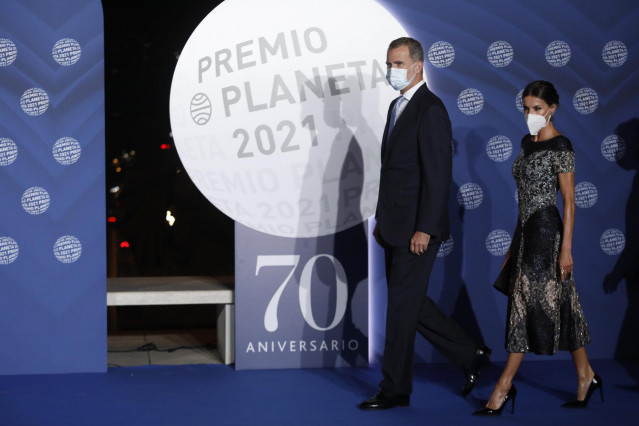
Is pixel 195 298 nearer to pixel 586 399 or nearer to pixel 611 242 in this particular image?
pixel 586 399

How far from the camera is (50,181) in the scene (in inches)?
181

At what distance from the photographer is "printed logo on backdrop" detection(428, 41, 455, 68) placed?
4.86 meters

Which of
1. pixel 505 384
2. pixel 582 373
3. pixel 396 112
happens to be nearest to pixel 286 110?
pixel 396 112

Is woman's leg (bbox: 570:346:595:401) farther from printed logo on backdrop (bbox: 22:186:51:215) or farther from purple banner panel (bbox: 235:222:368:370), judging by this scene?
printed logo on backdrop (bbox: 22:186:51:215)

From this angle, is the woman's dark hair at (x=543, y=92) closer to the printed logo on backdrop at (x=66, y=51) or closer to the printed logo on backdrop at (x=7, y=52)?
the printed logo on backdrop at (x=66, y=51)

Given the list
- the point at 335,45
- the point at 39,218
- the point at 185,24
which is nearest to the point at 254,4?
the point at 335,45

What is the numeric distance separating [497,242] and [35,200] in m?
2.58

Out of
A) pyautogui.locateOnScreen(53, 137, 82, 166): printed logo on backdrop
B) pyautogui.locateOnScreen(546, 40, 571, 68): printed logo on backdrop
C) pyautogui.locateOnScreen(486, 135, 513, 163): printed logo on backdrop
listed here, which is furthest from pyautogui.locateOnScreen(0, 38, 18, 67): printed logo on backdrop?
pyautogui.locateOnScreen(546, 40, 571, 68): printed logo on backdrop

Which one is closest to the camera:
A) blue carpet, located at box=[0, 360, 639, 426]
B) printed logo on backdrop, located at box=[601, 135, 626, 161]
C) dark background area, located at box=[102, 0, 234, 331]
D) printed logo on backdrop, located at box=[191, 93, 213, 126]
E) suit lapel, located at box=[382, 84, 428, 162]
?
blue carpet, located at box=[0, 360, 639, 426]

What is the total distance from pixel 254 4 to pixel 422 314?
1914 mm

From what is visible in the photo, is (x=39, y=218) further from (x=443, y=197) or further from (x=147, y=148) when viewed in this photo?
(x=147, y=148)

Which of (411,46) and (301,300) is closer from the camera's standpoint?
(411,46)

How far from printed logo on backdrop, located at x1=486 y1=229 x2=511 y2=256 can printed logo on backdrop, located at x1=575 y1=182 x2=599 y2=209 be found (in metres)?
0.48

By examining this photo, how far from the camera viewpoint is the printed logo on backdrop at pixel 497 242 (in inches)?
194
